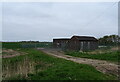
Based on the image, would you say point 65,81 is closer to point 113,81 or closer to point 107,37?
point 113,81

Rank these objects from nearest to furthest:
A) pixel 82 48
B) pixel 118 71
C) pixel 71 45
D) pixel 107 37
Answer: pixel 118 71 < pixel 82 48 < pixel 71 45 < pixel 107 37

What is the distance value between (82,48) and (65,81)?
27275 millimetres

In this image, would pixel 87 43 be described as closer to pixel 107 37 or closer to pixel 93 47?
pixel 93 47

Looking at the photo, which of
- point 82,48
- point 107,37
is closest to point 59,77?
point 82,48

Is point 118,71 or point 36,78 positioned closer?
point 36,78

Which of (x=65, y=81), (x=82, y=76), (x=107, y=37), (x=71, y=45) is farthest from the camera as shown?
(x=107, y=37)

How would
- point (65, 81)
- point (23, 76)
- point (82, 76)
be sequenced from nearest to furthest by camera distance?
1. point (65, 81)
2. point (82, 76)
3. point (23, 76)

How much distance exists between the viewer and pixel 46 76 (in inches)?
318

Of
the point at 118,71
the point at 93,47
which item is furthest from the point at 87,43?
the point at 118,71

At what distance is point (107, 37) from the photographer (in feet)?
203

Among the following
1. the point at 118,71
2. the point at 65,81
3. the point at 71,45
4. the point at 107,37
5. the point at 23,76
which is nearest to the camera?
the point at 65,81

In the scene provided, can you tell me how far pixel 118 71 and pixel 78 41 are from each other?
25.3m

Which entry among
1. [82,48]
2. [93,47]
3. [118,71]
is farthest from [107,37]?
[118,71]

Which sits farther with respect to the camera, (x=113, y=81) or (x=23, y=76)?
(x=23, y=76)
